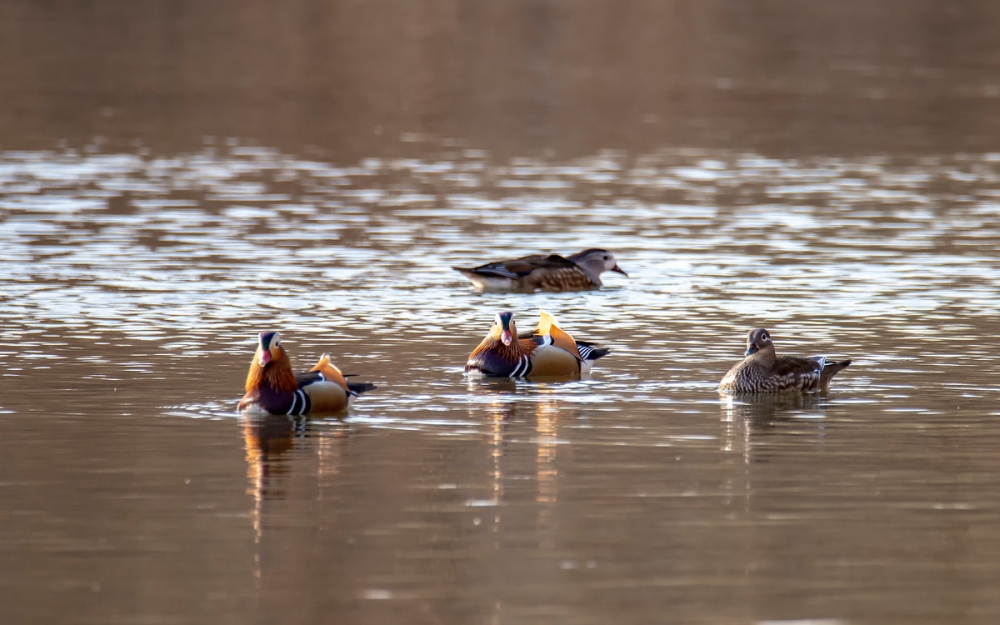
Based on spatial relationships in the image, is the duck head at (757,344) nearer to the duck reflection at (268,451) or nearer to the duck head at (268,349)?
the duck reflection at (268,451)

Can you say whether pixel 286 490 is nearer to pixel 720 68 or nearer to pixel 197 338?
pixel 197 338

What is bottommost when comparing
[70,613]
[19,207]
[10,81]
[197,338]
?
[70,613]

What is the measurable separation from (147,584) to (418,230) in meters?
17.6

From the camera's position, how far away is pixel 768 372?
15203 mm

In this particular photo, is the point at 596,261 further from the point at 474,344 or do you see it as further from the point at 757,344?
the point at 757,344

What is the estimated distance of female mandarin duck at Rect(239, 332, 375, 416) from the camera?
46.0 feet

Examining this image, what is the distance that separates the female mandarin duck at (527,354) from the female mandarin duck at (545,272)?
5.44 meters

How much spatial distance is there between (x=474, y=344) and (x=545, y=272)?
419 centimetres

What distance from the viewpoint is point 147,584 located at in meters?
9.66

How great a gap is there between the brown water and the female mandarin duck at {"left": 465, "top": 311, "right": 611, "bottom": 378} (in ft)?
0.91

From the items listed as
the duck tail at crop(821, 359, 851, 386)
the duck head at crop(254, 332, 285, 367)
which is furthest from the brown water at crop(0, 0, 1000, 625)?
the duck head at crop(254, 332, 285, 367)

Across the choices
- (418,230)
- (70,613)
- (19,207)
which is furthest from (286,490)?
(19,207)

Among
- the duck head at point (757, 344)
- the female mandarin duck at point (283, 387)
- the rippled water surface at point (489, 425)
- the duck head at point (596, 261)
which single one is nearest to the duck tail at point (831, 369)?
the rippled water surface at point (489, 425)

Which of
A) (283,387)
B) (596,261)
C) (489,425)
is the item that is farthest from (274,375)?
(596,261)
